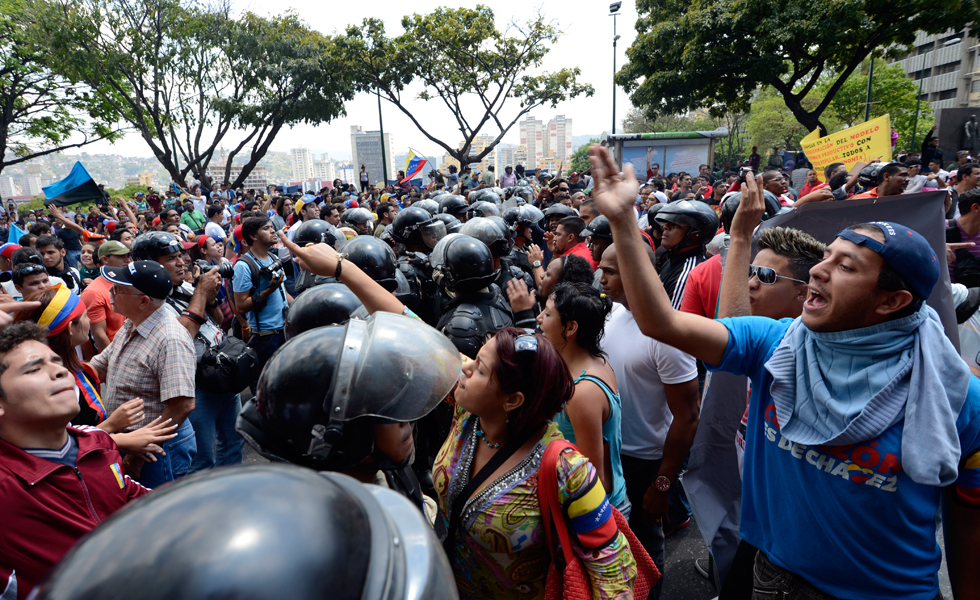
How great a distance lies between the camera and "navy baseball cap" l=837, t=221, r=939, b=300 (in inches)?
60.4

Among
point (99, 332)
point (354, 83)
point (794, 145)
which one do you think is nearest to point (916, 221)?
point (99, 332)

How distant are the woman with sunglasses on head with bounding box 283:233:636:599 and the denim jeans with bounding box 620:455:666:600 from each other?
48.7 inches

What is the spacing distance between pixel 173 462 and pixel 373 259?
168 centimetres

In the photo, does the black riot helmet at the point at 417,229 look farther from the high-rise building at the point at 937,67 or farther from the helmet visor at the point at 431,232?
the high-rise building at the point at 937,67

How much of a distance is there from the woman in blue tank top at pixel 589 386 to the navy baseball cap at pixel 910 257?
106 cm

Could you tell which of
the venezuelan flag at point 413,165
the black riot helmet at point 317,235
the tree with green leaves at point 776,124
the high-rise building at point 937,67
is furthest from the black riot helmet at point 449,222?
the high-rise building at point 937,67

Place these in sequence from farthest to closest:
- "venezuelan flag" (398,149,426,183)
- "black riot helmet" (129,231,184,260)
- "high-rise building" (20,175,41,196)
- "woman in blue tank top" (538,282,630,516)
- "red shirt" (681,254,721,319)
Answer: "high-rise building" (20,175,41,196) → "venezuelan flag" (398,149,426,183) → "black riot helmet" (129,231,184,260) → "red shirt" (681,254,721,319) → "woman in blue tank top" (538,282,630,516)

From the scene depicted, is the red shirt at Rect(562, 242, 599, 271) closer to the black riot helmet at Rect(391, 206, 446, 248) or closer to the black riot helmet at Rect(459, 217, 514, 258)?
the black riot helmet at Rect(459, 217, 514, 258)

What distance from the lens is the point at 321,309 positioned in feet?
8.00

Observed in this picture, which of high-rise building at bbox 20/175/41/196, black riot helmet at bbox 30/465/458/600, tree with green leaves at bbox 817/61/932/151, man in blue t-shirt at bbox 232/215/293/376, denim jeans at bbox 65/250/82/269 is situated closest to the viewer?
black riot helmet at bbox 30/465/458/600

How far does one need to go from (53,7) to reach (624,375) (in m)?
25.5

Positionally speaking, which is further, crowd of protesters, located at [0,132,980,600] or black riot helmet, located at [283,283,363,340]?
black riot helmet, located at [283,283,363,340]

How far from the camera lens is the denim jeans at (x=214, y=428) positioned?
356cm

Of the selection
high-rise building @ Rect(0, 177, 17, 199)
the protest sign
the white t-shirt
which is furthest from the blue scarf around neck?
high-rise building @ Rect(0, 177, 17, 199)
